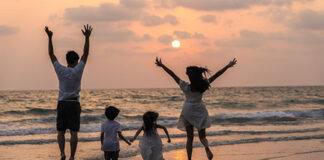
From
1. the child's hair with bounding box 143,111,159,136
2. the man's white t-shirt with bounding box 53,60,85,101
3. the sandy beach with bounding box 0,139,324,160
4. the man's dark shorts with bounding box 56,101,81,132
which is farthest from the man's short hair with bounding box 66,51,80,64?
the sandy beach with bounding box 0,139,324,160

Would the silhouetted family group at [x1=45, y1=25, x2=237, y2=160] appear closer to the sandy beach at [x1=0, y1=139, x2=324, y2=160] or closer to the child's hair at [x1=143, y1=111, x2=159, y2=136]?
the child's hair at [x1=143, y1=111, x2=159, y2=136]

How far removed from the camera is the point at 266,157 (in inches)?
391

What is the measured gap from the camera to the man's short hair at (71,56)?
6.67m

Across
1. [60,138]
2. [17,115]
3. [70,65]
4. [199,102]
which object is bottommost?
[17,115]

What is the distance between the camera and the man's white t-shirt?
21.5 feet

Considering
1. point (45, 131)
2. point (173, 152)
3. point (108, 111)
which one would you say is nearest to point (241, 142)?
point (173, 152)

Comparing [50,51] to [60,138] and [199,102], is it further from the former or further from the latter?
[199,102]

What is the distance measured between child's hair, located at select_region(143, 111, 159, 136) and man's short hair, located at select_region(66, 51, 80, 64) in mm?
1311

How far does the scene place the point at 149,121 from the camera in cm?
656

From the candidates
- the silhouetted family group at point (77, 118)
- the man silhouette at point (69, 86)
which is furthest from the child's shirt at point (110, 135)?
the man silhouette at point (69, 86)

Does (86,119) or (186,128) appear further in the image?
(86,119)

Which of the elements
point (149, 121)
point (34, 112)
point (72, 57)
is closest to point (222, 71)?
point (149, 121)

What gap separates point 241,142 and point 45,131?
8.39 metres

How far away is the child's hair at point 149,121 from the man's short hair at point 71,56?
1.31 meters
